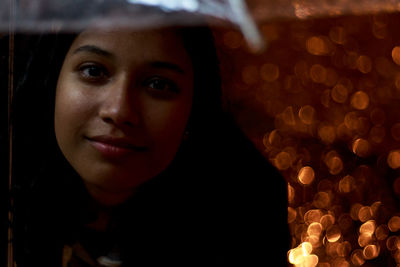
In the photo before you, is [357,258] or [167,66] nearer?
[167,66]

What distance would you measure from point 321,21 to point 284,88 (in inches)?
7.9

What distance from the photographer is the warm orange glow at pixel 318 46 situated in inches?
72.5

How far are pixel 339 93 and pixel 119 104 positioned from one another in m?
→ 0.75

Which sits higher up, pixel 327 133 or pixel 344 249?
pixel 327 133

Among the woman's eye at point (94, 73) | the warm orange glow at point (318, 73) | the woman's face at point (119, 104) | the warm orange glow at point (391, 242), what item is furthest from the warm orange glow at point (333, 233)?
the woman's eye at point (94, 73)

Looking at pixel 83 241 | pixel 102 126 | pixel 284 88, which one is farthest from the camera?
pixel 284 88

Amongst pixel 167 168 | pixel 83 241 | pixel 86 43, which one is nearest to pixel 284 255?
pixel 167 168

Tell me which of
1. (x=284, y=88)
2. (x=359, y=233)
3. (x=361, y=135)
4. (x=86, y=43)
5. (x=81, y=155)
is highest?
(x=86, y=43)

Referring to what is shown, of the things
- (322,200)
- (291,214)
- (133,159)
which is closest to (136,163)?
(133,159)

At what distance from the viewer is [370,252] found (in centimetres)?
185

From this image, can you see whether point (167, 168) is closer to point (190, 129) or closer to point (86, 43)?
point (190, 129)

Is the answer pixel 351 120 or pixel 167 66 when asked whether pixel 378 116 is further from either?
pixel 167 66

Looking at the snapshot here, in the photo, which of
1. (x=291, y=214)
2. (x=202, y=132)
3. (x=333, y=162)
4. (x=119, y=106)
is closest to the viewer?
(x=119, y=106)

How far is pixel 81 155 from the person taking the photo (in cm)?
127
